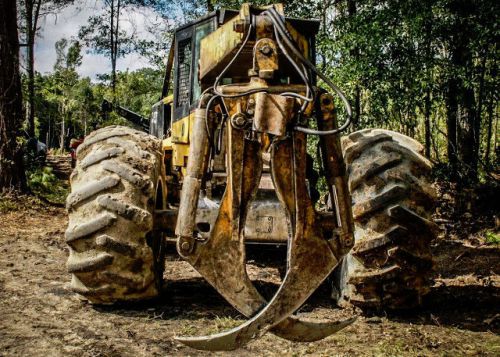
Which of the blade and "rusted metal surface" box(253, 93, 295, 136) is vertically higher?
"rusted metal surface" box(253, 93, 295, 136)

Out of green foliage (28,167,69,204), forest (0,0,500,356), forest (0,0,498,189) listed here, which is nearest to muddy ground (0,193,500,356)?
forest (0,0,500,356)

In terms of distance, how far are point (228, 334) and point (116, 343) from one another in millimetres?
1320

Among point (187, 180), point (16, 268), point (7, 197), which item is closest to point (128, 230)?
point (187, 180)

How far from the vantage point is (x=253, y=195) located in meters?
2.81

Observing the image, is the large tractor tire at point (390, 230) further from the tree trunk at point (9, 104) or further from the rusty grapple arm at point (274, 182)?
the tree trunk at point (9, 104)

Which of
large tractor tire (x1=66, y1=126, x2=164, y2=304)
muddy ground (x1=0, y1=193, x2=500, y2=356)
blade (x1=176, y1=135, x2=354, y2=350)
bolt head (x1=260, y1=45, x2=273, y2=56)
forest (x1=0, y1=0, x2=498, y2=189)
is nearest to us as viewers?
blade (x1=176, y1=135, x2=354, y2=350)

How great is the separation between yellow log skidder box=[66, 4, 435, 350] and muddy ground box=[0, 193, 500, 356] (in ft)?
0.69

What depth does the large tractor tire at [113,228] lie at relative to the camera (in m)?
3.76

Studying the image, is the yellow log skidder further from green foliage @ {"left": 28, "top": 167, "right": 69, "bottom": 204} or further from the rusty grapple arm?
green foliage @ {"left": 28, "top": 167, "right": 69, "bottom": 204}

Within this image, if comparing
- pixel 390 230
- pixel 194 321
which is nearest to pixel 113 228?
pixel 194 321

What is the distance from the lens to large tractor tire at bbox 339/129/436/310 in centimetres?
383

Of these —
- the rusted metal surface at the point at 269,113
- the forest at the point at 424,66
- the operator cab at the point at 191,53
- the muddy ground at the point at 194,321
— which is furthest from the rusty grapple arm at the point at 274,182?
the forest at the point at 424,66

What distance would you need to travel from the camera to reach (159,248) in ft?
14.7

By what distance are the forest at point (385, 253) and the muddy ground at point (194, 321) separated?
13mm
